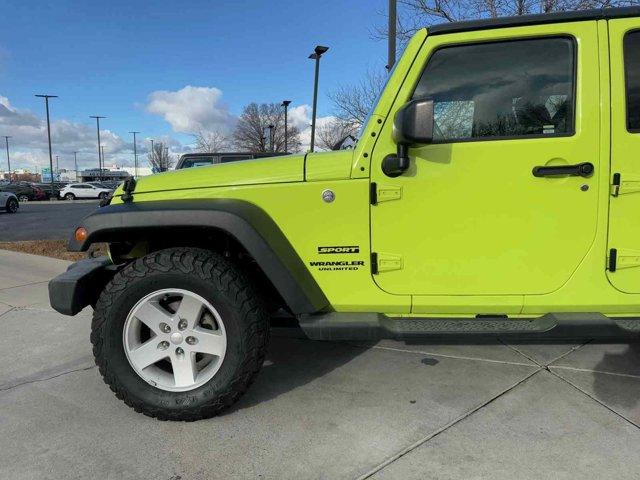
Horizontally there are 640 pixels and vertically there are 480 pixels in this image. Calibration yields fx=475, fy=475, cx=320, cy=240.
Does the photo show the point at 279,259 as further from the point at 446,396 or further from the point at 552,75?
the point at 552,75

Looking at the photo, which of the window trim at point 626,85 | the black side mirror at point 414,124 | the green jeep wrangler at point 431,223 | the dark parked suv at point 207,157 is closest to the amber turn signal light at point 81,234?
the green jeep wrangler at point 431,223

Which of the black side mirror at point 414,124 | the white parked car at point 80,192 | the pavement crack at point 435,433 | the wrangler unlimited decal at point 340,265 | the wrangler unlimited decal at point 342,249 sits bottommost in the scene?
the pavement crack at point 435,433

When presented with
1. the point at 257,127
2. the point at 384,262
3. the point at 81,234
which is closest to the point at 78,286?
the point at 81,234

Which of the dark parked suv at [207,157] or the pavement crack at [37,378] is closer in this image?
the pavement crack at [37,378]

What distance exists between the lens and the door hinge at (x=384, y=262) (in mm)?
2535

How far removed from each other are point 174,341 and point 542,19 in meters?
2.60

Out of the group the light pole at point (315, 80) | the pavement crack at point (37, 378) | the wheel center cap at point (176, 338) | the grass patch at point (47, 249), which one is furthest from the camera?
the light pole at point (315, 80)

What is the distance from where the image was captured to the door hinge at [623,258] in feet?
7.97

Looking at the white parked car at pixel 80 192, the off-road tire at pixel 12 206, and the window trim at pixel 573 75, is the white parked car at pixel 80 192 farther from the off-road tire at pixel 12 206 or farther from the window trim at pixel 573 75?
the window trim at pixel 573 75

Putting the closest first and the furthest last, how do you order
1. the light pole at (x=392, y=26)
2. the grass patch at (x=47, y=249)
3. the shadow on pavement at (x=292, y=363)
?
the shadow on pavement at (x=292, y=363) < the light pole at (x=392, y=26) < the grass patch at (x=47, y=249)

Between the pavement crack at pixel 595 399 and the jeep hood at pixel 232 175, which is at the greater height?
the jeep hood at pixel 232 175

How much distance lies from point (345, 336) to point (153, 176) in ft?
4.86

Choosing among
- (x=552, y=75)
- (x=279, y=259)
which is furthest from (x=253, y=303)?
(x=552, y=75)

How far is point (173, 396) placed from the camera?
262cm
